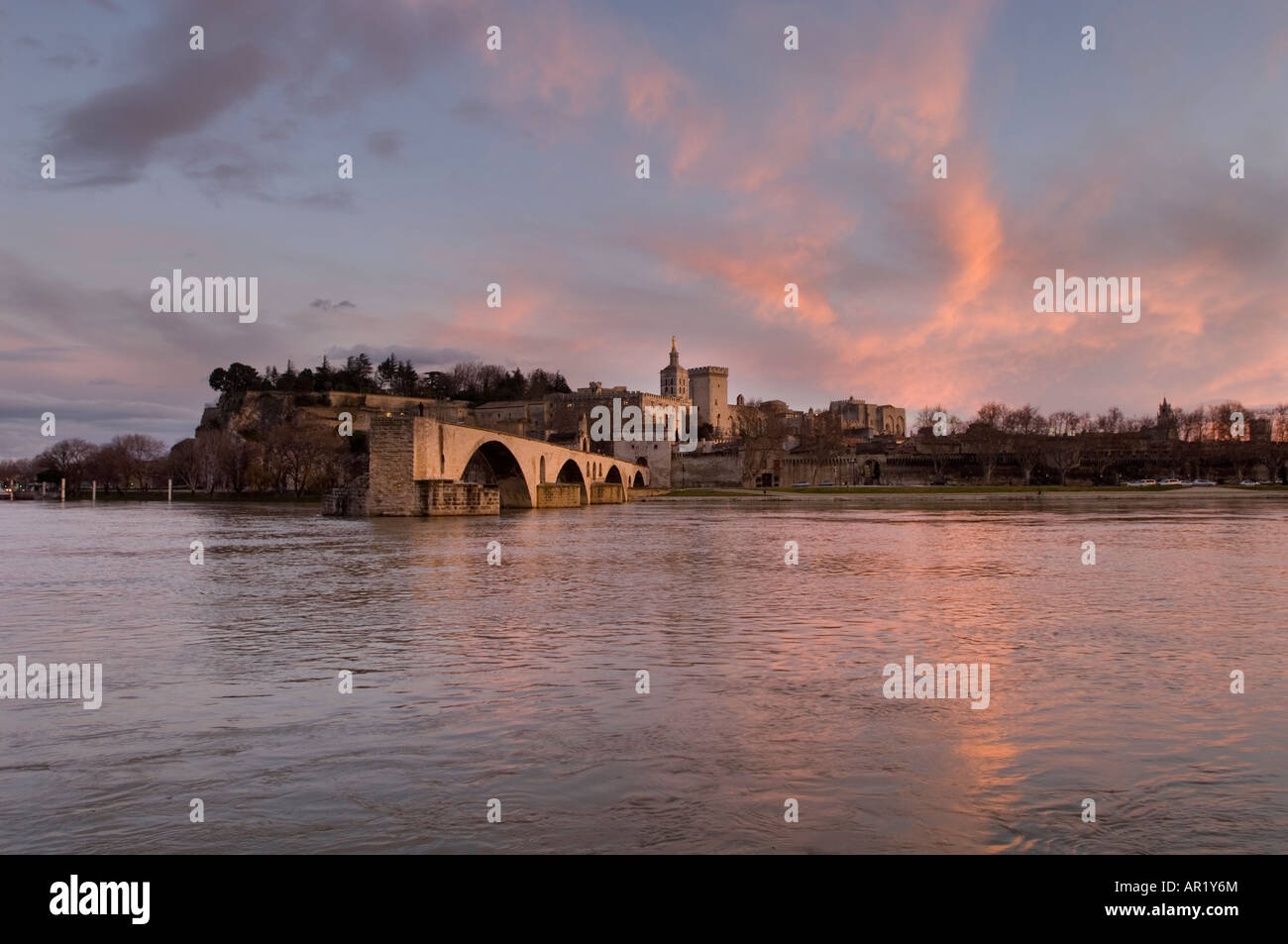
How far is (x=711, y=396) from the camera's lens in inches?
6531

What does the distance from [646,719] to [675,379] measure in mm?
158228

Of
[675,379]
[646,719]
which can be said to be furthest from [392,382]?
[646,719]

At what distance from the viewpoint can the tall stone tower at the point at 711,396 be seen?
165 metres

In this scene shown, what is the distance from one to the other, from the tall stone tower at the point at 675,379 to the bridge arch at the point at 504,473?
321 feet

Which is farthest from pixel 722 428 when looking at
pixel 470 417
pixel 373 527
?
pixel 373 527

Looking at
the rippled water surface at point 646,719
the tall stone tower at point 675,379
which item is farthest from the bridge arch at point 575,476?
the tall stone tower at point 675,379

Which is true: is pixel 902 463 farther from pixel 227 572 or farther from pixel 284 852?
pixel 284 852

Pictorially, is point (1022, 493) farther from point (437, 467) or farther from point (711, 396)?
point (711, 396)

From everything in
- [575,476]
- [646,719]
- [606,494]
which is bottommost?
[646,719]

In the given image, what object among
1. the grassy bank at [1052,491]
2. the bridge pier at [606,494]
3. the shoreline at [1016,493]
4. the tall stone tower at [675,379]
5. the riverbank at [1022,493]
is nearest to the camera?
the shoreline at [1016,493]

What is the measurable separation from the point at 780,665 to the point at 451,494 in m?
37.7

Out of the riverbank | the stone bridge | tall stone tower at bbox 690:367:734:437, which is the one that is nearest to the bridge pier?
the riverbank

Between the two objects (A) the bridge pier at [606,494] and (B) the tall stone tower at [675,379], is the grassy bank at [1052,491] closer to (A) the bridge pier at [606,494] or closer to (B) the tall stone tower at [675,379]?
(A) the bridge pier at [606,494]

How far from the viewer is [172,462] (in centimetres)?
10581
